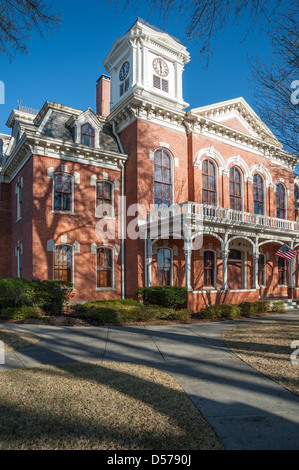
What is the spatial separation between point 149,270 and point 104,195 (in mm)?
4941

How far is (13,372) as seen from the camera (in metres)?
6.12

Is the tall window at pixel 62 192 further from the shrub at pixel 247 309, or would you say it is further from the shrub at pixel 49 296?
the shrub at pixel 247 309

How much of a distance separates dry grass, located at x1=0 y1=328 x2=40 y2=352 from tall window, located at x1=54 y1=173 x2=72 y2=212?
8900 mm

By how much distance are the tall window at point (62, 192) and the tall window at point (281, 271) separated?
53.6 feet

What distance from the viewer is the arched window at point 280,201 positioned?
2589 centimetres

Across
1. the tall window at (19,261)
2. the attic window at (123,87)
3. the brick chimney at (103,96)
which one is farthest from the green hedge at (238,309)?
the brick chimney at (103,96)

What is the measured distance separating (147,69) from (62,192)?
9411 mm

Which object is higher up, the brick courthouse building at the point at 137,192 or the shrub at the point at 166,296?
the brick courthouse building at the point at 137,192

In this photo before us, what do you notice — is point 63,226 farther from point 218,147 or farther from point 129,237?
point 218,147

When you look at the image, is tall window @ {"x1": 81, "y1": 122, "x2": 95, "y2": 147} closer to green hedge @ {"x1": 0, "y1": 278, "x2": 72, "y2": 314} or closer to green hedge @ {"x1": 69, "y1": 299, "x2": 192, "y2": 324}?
green hedge @ {"x1": 0, "y1": 278, "x2": 72, "y2": 314}

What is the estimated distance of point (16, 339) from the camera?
870 centimetres

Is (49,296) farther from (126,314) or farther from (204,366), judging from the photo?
(204,366)

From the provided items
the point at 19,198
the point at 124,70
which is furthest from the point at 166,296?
the point at 124,70

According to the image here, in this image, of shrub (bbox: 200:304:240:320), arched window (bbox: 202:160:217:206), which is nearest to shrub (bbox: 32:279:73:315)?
shrub (bbox: 200:304:240:320)
